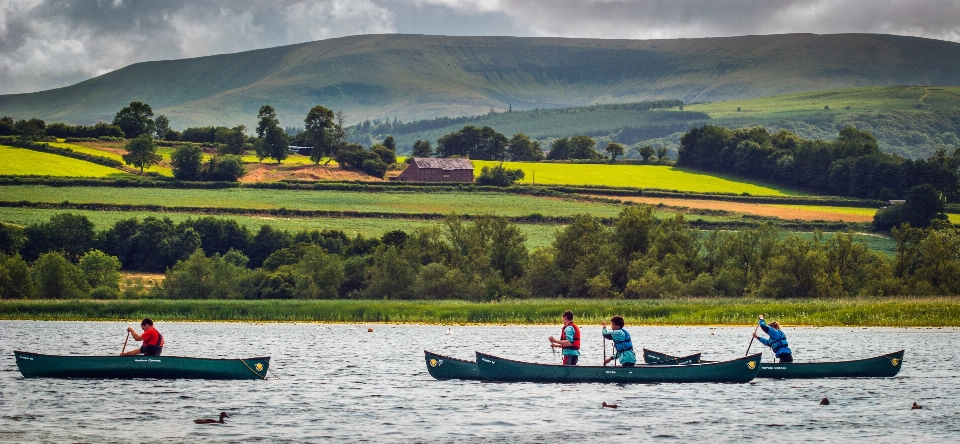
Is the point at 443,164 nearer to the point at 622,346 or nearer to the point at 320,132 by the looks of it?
the point at 320,132

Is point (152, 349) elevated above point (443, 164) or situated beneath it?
situated beneath

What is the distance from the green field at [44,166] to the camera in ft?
515

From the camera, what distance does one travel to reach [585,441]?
1346 inches

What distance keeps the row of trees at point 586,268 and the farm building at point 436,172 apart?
245 ft

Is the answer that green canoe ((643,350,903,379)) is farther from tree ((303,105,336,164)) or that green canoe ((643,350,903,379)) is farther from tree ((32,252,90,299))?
tree ((303,105,336,164))

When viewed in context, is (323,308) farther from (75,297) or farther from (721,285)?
(721,285)

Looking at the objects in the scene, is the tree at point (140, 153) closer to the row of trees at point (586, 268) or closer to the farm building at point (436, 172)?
the farm building at point (436, 172)

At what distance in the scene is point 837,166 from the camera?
6540 inches

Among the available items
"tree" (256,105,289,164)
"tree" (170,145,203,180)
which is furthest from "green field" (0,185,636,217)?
"tree" (256,105,289,164)

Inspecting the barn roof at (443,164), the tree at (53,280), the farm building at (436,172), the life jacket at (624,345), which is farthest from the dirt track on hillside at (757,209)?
the life jacket at (624,345)

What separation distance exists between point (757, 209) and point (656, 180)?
36.6m

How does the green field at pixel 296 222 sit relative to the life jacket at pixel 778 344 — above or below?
below

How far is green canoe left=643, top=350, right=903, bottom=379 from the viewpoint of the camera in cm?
4691

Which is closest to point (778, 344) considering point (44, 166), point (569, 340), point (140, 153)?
point (569, 340)
